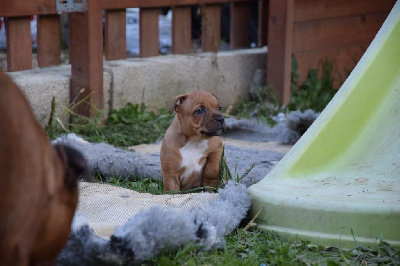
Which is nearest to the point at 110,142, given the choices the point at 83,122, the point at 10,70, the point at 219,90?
the point at 83,122

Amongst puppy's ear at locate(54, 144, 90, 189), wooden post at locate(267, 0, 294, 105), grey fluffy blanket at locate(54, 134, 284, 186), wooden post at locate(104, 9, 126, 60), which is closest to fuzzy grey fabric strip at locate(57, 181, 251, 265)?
puppy's ear at locate(54, 144, 90, 189)

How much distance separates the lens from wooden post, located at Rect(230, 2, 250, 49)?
259 inches

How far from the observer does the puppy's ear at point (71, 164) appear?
1.80 metres

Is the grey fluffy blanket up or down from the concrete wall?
down

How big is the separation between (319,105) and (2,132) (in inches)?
192

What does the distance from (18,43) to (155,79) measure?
1208mm

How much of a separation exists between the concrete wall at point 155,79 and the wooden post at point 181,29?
0.29ft

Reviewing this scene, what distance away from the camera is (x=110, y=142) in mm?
4844

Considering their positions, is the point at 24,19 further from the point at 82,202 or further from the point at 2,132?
the point at 2,132

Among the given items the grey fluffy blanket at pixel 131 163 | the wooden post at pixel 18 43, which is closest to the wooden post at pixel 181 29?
the wooden post at pixel 18 43

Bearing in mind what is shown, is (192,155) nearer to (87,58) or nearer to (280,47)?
(87,58)

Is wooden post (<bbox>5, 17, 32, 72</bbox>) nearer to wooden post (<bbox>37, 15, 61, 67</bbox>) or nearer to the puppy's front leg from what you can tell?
wooden post (<bbox>37, 15, 61, 67</bbox>)

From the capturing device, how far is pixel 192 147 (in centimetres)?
356

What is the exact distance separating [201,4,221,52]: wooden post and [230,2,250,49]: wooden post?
0.26m
